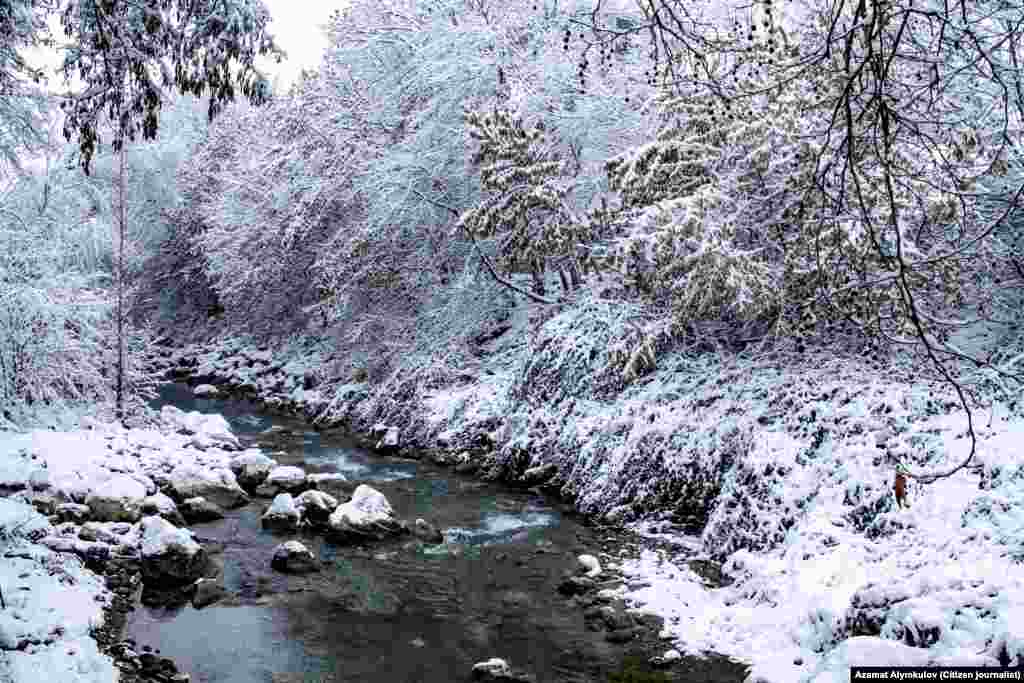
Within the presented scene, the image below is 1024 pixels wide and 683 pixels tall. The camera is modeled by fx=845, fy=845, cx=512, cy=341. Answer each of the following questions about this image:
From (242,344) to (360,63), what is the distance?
12657 mm

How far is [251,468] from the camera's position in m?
14.5

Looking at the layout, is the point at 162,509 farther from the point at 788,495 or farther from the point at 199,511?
the point at 788,495

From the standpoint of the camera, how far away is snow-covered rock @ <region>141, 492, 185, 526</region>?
11789 mm

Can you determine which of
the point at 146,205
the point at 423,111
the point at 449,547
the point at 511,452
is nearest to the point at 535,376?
the point at 511,452

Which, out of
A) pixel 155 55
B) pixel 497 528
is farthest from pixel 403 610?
→ pixel 155 55

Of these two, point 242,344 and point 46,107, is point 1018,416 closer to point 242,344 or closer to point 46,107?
point 46,107

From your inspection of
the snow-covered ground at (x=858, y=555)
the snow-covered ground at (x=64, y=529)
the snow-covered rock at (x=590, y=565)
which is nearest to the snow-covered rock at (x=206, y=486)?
the snow-covered ground at (x=64, y=529)

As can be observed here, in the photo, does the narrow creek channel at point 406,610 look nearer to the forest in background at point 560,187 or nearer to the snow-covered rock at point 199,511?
the snow-covered rock at point 199,511

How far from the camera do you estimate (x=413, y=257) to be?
855 inches

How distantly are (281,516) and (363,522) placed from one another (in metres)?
1.31

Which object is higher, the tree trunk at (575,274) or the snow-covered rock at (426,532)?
the tree trunk at (575,274)

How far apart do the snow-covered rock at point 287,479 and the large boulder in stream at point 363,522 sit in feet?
7.12

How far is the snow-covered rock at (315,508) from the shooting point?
12195 mm

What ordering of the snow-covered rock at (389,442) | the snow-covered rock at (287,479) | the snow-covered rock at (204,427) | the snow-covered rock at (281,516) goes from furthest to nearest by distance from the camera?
1. the snow-covered rock at (389,442)
2. the snow-covered rock at (204,427)
3. the snow-covered rock at (287,479)
4. the snow-covered rock at (281,516)
